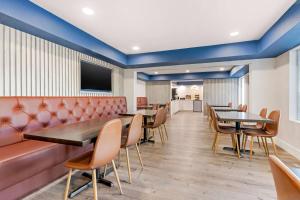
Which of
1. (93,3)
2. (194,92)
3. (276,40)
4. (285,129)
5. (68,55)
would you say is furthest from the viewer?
(194,92)

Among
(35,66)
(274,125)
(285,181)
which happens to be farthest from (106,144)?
(274,125)

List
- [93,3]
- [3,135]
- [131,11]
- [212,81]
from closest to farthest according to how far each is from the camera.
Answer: [3,135] → [93,3] → [131,11] → [212,81]

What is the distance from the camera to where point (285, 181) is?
25.0 inches

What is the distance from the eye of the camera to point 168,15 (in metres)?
2.62

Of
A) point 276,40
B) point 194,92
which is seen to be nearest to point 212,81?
point 194,92

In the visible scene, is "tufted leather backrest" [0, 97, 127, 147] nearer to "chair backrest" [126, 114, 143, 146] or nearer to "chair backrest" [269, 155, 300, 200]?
"chair backrest" [126, 114, 143, 146]

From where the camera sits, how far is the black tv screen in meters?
3.73

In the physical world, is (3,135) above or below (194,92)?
below

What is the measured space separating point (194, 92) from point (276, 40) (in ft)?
35.9

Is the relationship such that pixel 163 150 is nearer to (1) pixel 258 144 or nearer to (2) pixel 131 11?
(1) pixel 258 144

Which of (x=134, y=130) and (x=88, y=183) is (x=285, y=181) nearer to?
(x=134, y=130)

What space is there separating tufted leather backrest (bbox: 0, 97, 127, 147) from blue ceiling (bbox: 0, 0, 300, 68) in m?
1.02

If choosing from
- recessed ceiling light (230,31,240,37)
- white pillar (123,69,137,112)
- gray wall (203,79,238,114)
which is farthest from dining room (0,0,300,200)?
gray wall (203,79,238,114)

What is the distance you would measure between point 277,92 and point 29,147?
4.93 m
